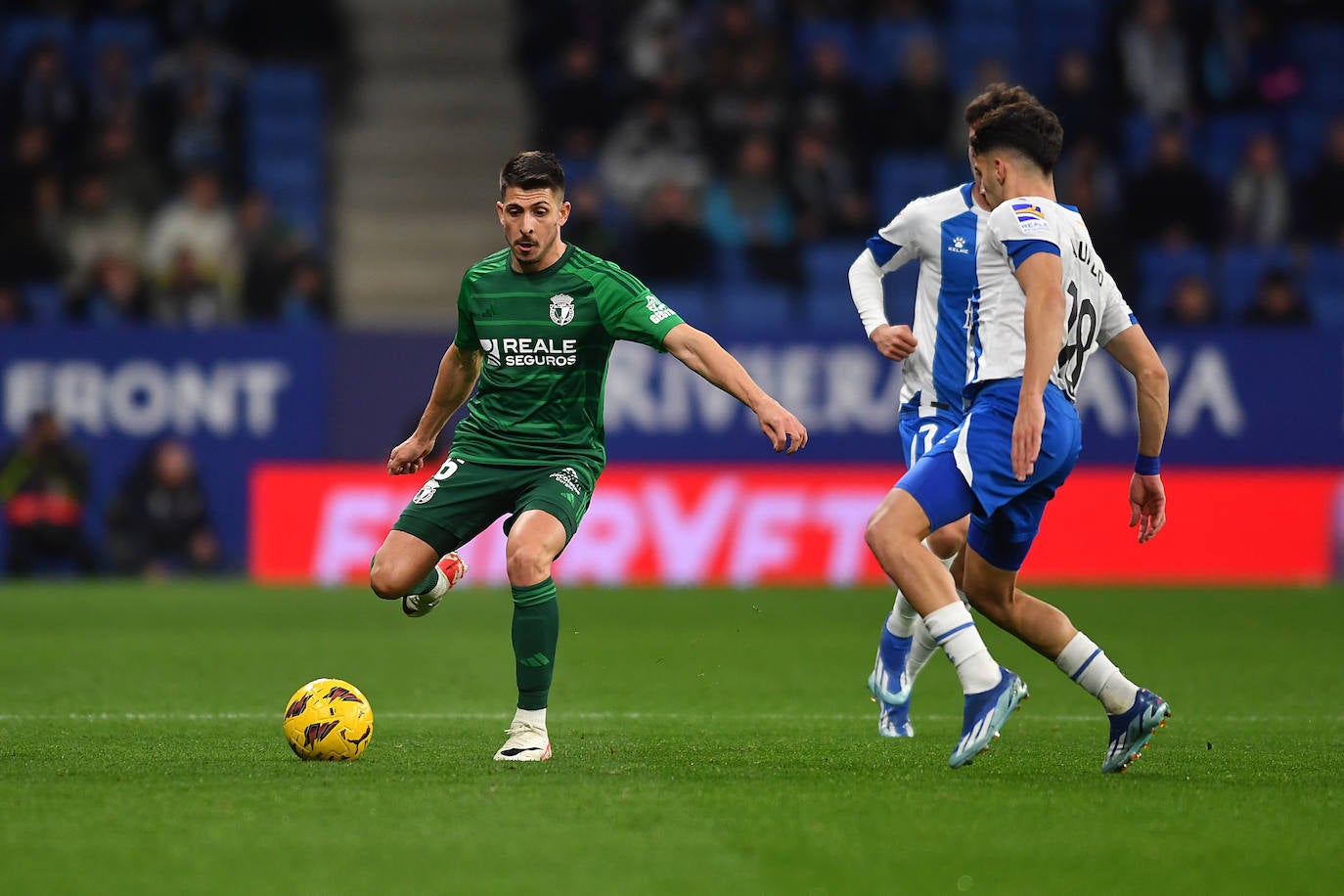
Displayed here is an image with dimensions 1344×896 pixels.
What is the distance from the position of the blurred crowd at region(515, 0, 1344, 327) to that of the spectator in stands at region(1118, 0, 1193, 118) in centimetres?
2

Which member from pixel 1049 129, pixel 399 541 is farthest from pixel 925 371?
pixel 399 541

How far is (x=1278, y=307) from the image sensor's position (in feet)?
53.5

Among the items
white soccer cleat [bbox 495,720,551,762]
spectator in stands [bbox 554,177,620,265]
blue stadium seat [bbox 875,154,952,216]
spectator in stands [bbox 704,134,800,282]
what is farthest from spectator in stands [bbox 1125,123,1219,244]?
white soccer cleat [bbox 495,720,551,762]

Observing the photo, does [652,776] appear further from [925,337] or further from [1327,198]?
[1327,198]

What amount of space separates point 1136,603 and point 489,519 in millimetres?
8125

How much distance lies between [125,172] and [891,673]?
41.7 ft

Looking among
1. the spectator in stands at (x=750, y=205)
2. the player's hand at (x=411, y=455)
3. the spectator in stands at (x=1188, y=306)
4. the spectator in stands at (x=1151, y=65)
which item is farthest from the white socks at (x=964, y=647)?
the spectator in stands at (x=1151, y=65)

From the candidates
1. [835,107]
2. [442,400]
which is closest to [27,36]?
[835,107]

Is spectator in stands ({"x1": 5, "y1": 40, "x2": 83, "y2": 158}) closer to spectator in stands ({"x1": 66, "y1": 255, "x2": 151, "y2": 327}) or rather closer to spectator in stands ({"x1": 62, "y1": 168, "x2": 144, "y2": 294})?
spectator in stands ({"x1": 62, "y1": 168, "x2": 144, "y2": 294})

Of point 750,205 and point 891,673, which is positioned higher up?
point 750,205

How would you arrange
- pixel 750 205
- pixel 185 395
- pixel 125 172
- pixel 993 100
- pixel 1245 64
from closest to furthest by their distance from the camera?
pixel 993 100, pixel 185 395, pixel 750 205, pixel 125 172, pixel 1245 64

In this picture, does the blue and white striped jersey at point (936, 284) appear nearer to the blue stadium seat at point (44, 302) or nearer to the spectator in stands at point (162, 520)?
the spectator in stands at point (162, 520)

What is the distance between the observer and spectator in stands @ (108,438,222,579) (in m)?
15.8

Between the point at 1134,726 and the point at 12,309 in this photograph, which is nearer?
the point at 1134,726
